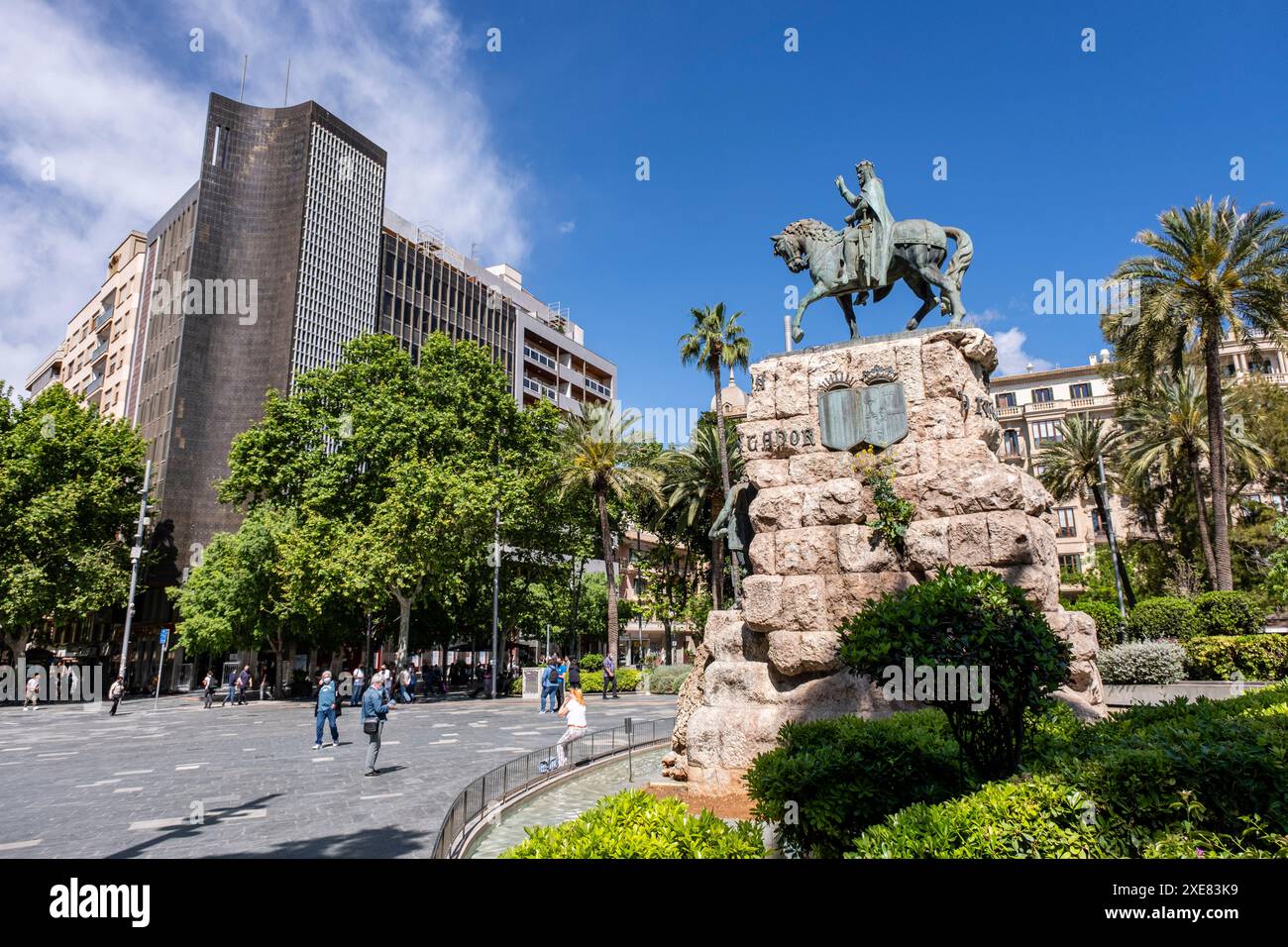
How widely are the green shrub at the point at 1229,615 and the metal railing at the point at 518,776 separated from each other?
1645cm

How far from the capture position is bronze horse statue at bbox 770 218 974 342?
39.6 feet

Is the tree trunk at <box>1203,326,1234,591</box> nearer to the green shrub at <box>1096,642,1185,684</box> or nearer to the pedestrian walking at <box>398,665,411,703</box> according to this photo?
the green shrub at <box>1096,642,1185,684</box>

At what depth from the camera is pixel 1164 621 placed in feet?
73.0

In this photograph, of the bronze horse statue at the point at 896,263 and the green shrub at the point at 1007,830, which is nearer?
the green shrub at the point at 1007,830

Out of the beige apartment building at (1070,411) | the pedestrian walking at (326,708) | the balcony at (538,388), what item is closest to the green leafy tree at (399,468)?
the pedestrian walking at (326,708)

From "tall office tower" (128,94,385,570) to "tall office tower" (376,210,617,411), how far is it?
3.03m

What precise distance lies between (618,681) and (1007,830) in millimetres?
35308

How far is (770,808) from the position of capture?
237 inches

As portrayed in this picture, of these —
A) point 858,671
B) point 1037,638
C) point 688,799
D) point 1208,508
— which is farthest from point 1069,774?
point 1208,508

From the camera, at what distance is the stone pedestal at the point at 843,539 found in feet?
33.2

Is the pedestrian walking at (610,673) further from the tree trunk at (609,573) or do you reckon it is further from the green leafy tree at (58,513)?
the green leafy tree at (58,513)

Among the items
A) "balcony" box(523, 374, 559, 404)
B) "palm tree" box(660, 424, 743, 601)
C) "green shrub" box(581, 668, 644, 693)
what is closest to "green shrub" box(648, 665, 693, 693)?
"green shrub" box(581, 668, 644, 693)

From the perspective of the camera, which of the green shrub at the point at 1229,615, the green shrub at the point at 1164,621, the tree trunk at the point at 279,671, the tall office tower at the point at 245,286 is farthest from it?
the tall office tower at the point at 245,286
